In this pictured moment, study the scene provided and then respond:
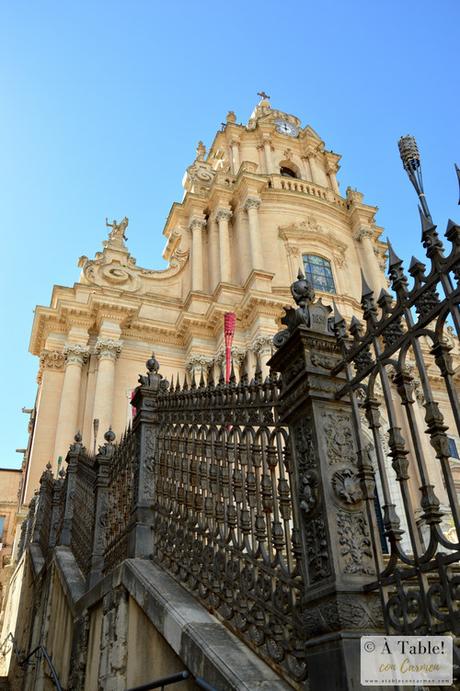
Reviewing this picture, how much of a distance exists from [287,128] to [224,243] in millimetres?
12971

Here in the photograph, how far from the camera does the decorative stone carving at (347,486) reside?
9.59 ft

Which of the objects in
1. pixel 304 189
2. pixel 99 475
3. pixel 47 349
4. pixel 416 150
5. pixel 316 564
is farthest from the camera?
pixel 304 189

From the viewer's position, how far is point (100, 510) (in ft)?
22.3

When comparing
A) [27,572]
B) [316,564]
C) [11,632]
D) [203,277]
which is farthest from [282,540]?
[203,277]

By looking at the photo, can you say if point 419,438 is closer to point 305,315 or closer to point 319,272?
point 305,315

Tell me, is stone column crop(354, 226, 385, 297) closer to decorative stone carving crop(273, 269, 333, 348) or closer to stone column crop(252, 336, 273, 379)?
stone column crop(252, 336, 273, 379)

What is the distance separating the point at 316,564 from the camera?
2889 mm

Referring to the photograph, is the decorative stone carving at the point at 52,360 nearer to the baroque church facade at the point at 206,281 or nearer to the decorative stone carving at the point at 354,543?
the baroque church facade at the point at 206,281

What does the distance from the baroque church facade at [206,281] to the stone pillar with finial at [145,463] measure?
11210mm

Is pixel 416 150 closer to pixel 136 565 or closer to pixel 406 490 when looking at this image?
pixel 406 490

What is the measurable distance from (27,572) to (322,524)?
33.4 feet

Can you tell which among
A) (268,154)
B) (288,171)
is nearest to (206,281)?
(268,154)

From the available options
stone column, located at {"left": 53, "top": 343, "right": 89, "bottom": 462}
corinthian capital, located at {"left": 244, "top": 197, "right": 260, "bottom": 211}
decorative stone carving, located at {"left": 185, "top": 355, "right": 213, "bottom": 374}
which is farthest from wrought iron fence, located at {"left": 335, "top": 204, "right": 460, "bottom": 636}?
corinthian capital, located at {"left": 244, "top": 197, "right": 260, "bottom": 211}

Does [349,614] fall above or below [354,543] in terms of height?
below
